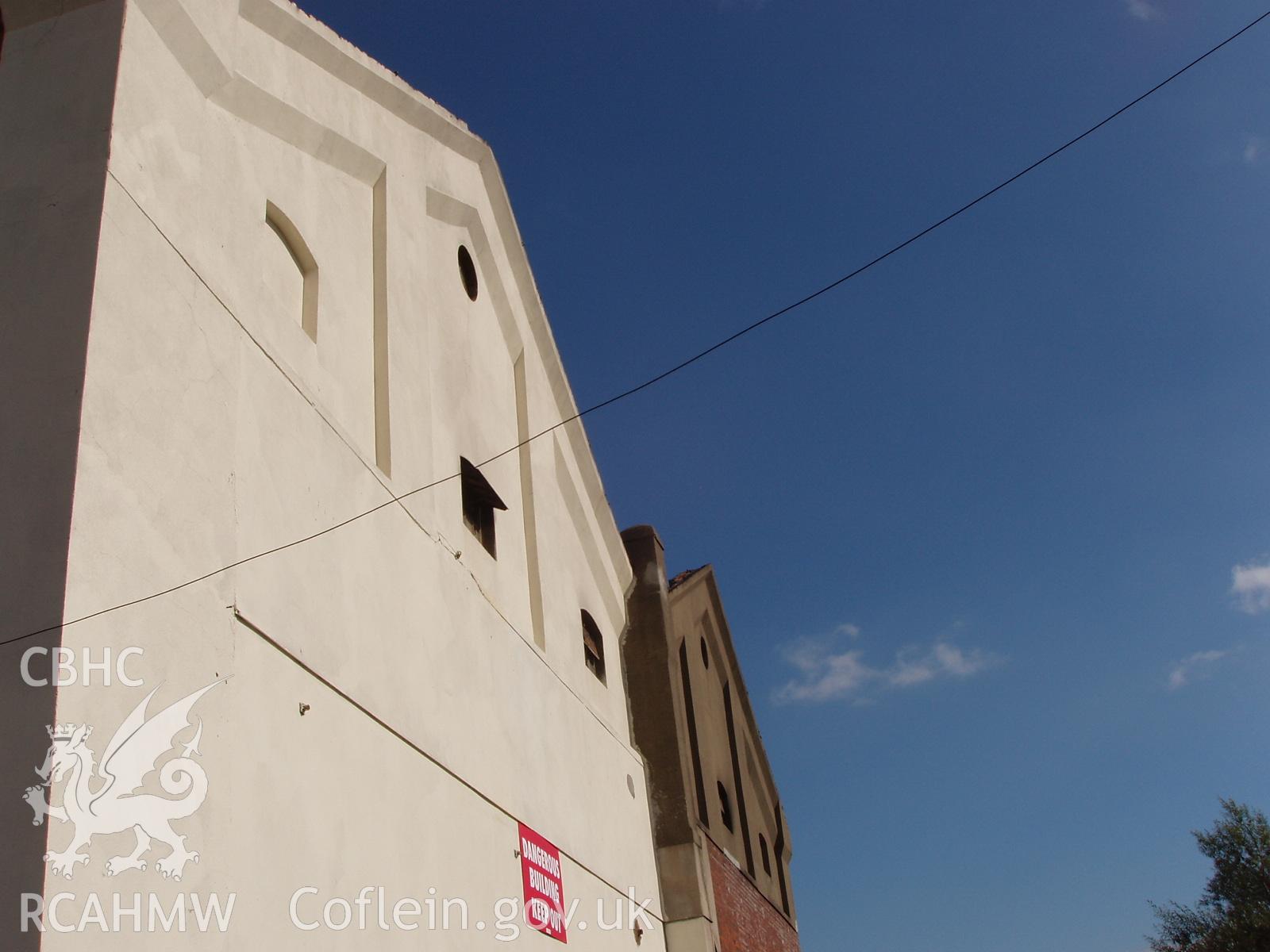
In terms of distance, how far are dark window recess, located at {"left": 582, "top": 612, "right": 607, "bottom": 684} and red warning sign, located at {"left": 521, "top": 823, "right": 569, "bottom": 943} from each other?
3.01 meters

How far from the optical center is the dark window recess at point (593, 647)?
11648mm

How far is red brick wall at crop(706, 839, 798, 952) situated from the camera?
12555 mm

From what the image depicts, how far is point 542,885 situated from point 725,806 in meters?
6.84

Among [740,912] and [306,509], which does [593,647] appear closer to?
[740,912]

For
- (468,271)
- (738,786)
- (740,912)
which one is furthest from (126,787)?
(738,786)

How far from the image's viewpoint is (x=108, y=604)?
4.32 metres

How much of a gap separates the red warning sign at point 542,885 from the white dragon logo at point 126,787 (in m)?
3.75

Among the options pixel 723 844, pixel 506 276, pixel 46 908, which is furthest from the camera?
pixel 723 844

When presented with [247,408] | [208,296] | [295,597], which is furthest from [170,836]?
[208,296]

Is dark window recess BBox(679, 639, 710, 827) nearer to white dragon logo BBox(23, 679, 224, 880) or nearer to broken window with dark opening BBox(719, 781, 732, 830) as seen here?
broken window with dark opening BBox(719, 781, 732, 830)

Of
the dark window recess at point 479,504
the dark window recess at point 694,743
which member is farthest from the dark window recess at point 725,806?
the dark window recess at point 479,504

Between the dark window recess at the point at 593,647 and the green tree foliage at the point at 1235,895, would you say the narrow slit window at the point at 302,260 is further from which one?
the green tree foliage at the point at 1235,895

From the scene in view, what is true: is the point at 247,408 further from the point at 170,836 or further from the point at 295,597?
the point at 170,836

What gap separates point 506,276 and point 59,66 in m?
5.92
